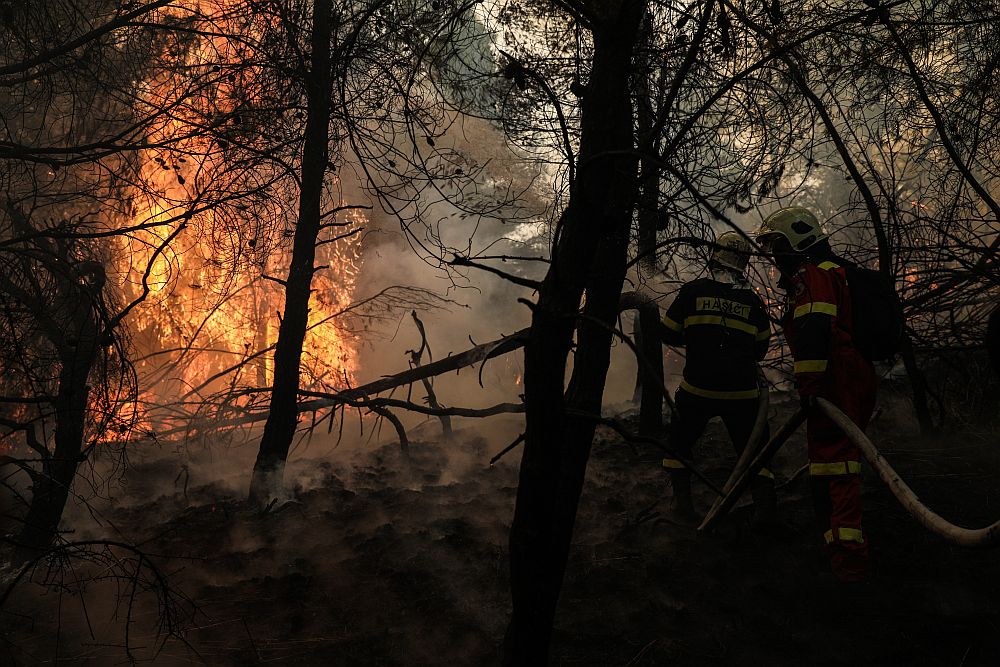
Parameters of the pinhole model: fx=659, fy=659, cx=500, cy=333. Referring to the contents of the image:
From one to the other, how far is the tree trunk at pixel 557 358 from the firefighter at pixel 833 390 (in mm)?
1638

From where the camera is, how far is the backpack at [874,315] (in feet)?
12.9

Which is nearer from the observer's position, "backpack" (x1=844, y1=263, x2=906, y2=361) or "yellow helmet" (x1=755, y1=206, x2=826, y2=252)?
"backpack" (x1=844, y1=263, x2=906, y2=361)

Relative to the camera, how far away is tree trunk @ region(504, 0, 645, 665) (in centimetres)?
240

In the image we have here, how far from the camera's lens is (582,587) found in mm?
4191

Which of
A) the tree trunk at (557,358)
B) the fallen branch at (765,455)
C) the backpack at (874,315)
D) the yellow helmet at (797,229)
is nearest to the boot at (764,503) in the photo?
the backpack at (874,315)

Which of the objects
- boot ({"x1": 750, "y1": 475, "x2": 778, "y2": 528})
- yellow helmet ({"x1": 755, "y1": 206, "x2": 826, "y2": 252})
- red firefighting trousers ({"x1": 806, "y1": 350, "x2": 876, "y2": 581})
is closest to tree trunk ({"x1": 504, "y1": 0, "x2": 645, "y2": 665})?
red firefighting trousers ({"x1": 806, "y1": 350, "x2": 876, "y2": 581})

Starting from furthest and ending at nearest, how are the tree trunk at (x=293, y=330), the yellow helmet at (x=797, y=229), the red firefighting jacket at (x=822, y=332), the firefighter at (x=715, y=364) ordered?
the tree trunk at (x=293, y=330)
the firefighter at (x=715, y=364)
the yellow helmet at (x=797, y=229)
the red firefighting jacket at (x=822, y=332)

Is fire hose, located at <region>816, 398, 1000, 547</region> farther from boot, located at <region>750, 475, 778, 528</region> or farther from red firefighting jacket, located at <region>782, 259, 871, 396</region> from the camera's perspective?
boot, located at <region>750, 475, 778, 528</region>

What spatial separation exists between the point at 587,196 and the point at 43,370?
509cm

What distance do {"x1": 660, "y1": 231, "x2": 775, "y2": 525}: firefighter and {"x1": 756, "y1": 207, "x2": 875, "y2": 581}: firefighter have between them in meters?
0.80

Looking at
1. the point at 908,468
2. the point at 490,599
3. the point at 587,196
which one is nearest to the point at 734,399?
the point at 908,468

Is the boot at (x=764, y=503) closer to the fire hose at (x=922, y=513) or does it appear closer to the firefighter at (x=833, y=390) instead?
the firefighter at (x=833, y=390)

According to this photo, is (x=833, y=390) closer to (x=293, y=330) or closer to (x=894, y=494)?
(x=894, y=494)

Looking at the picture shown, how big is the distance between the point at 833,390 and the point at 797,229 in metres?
1.09
